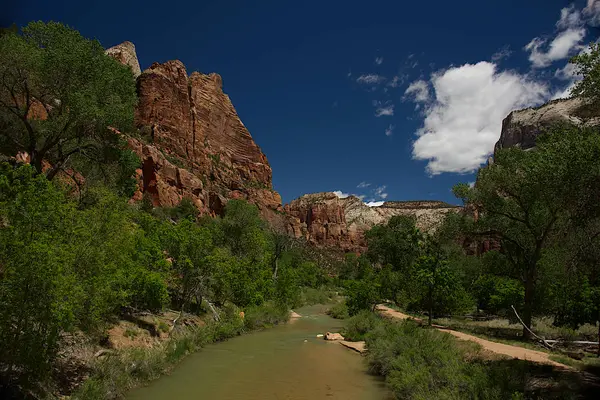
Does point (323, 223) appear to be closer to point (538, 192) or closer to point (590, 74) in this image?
point (538, 192)

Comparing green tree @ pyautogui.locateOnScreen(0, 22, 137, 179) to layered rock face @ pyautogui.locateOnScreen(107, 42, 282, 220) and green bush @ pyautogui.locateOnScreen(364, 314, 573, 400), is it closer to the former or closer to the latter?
green bush @ pyautogui.locateOnScreen(364, 314, 573, 400)

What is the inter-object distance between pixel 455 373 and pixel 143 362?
10.8 m

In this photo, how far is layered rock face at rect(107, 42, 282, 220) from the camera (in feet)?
209

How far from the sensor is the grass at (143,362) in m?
10.8

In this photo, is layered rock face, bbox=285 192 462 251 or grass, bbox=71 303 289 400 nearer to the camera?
grass, bbox=71 303 289 400

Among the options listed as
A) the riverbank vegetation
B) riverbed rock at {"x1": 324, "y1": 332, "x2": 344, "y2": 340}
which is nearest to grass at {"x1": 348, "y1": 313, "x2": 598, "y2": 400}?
riverbed rock at {"x1": 324, "y1": 332, "x2": 344, "y2": 340}

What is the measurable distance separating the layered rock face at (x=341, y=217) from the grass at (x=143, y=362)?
115 metres

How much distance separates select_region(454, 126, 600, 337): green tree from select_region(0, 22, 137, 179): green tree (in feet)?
61.7

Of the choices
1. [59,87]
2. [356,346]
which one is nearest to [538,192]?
[356,346]

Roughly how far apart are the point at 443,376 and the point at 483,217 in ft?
40.7

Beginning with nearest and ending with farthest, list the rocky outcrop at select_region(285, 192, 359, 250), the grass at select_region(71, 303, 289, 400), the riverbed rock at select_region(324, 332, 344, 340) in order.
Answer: the grass at select_region(71, 303, 289, 400), the riverbed rock at select_region(324, 332, 344, 340), the rocky outcrop at select_region(285, 192, 359, 250)

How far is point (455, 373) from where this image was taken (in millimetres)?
11898

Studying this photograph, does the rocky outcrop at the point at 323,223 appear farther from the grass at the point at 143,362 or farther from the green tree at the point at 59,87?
the green tree at the point at 59,87

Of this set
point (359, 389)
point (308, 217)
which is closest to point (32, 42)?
point (359, 389)
